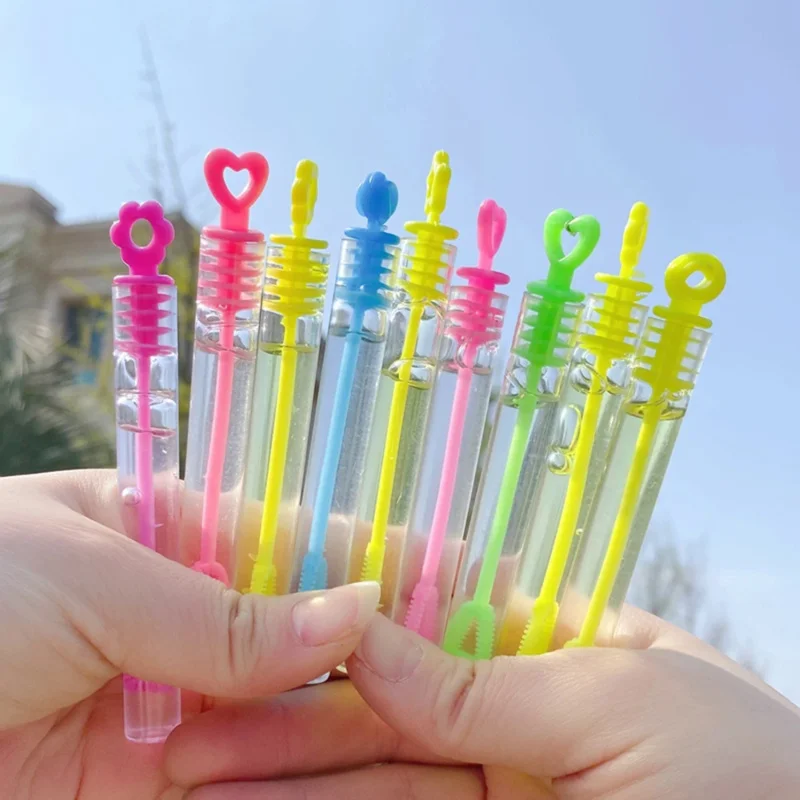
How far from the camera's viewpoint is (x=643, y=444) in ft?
2.20

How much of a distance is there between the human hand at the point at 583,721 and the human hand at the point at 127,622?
0.05 m

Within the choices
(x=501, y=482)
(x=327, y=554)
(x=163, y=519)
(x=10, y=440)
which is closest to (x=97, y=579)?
(x=163, y=519)

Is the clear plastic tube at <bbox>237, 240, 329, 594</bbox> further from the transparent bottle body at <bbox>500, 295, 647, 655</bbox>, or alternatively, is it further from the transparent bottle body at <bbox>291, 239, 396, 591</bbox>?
the transparent bottle body at <bbox>500, 295, 647, 655</bbox>

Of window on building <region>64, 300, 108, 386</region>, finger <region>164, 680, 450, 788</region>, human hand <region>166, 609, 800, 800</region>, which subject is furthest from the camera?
window on building <region>64, 300, 108, 386</region>

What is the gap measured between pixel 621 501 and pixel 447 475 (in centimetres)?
15

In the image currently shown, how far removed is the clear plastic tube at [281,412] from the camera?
670 mm

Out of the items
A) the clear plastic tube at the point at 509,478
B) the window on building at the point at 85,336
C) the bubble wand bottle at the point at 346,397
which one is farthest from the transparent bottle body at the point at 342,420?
the window on building at the point at 85,336

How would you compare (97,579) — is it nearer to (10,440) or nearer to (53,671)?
(53,671)

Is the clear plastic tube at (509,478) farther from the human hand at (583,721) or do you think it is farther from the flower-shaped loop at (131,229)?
the flower-shaped loop at (131,229)

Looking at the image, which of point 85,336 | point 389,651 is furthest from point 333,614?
point 85,336

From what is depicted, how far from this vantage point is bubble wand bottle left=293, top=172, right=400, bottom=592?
0.68 metres

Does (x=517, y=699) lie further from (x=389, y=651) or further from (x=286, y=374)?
(x=286, y=374)

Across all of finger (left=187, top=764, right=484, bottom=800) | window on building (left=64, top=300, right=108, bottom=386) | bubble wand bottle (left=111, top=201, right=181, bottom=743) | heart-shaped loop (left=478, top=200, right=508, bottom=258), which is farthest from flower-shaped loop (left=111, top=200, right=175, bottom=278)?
window on building (left=64, top=300, right=108, bottom=386)

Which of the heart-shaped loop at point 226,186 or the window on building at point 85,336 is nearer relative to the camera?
the heart-shaped loop at point 226,186
